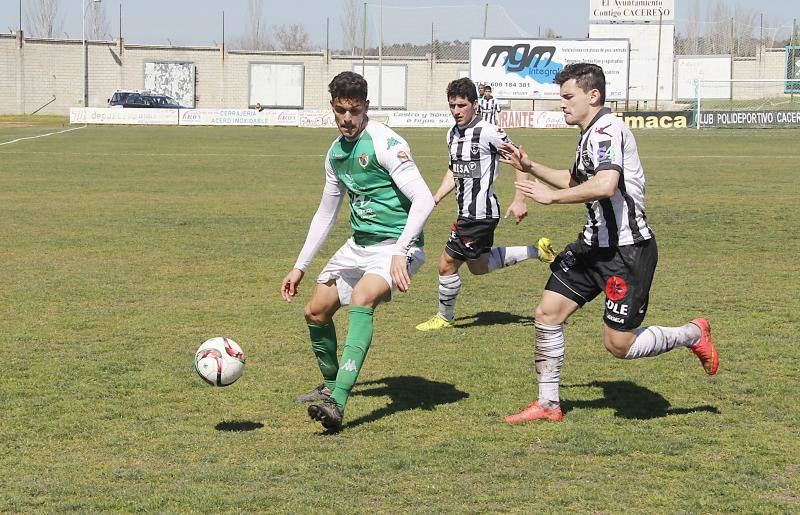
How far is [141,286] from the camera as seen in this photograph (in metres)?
11.6

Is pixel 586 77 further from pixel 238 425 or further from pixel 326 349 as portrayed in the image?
pixel 238 425

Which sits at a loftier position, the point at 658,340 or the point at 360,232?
the point at 360,232

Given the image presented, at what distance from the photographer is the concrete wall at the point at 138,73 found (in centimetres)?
7469

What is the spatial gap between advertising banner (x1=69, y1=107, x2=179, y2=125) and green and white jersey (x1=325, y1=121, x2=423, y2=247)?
49.5 metres

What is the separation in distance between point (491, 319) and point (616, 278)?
3.75 meters

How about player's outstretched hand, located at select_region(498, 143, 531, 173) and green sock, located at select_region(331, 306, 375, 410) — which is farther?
player's outstretched hand, located at select_region(498, 143, 531, 173)

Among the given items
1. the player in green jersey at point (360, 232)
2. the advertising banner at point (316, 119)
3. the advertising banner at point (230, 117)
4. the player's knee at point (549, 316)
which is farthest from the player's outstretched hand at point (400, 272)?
the advertising banner at point (230, 117)

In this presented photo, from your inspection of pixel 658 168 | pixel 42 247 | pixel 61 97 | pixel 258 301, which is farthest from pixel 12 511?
pixel 61 97

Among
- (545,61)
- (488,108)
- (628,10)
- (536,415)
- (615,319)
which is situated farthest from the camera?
(628,10)

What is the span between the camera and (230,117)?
5544cm

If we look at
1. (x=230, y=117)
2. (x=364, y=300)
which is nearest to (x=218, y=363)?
(x=364, y=300)

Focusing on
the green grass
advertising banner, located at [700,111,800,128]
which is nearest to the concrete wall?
advertising banner, located at [700,111,800,128]

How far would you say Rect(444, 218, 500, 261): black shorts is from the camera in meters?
9.83

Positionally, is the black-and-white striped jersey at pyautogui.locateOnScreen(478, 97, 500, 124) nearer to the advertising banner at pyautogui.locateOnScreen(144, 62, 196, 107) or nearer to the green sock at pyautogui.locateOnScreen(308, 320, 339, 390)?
the green sock at pyautogui.locateOnScreen(308, 320, 339, 390)
